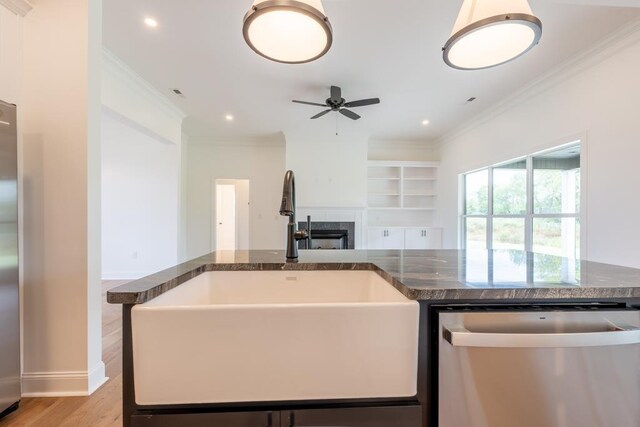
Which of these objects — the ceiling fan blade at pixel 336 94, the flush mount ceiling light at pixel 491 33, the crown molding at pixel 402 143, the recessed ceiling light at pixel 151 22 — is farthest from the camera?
the crown molding at pixel 402 143

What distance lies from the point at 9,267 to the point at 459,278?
2.27 metres

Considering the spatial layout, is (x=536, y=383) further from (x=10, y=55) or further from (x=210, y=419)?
(x=10, y=55)

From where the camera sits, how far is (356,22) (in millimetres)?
2385

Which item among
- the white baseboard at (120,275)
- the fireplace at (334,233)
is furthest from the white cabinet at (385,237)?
the white baseboard at (120,275)

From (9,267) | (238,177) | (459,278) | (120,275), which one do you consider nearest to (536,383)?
(459,278)

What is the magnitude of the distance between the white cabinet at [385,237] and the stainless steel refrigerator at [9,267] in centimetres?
502

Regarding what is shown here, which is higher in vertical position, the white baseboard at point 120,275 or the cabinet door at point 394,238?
the cabinet door at point 394,238

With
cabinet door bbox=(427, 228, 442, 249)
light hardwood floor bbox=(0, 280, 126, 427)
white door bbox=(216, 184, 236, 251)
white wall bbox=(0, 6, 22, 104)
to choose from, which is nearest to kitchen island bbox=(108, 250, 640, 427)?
light hardwood floor bbox=(0, 280, 126, 427)

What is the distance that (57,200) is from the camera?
1797 mm

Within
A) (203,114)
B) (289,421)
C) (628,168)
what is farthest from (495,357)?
(203,114)

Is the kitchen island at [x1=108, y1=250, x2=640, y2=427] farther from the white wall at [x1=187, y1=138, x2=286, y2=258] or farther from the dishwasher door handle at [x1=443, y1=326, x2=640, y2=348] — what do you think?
the white wall at [x1=187, y1=138, x2=286, y2=258]

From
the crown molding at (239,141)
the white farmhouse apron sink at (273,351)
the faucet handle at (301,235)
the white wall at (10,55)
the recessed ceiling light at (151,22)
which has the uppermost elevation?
the recessed ceiling light at (151,22)

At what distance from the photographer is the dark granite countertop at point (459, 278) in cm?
83

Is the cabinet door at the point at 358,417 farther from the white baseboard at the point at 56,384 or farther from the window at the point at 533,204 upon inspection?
the window at the point at 533,204
